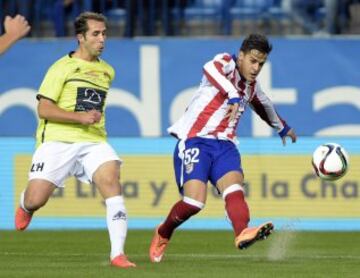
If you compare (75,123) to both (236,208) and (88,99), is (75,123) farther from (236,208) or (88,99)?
(236,208)

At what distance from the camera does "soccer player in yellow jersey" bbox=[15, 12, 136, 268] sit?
1059cm

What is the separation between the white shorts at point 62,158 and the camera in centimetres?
1064

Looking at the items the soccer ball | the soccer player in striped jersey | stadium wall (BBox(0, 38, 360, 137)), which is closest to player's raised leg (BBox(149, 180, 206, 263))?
the soccer player in striped jersey

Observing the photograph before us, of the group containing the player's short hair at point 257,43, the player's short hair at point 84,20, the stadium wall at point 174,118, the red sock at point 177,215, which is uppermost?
the player's short hair at point 84,20

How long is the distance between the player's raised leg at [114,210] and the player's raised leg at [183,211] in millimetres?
633

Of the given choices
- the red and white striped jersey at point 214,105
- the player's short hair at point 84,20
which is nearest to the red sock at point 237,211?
the red and white striped jersey at point 214,105

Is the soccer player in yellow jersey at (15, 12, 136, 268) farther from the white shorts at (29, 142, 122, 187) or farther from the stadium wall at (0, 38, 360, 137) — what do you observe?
the stadium wall at (0, 38, 360, 137)

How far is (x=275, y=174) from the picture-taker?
1600 centimetres

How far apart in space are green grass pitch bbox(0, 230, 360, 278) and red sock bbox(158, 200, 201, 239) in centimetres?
27

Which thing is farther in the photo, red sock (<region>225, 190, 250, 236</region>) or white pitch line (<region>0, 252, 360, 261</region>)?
white pitch line (<region>0, 252, 360, 261</region>)

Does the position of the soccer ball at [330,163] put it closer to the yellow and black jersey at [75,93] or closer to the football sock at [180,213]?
the football sock at [180,213]

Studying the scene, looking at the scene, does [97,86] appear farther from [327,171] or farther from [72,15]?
[72,15]

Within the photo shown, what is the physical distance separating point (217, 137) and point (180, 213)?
0.74 meters

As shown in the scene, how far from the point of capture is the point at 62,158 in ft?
35.1
